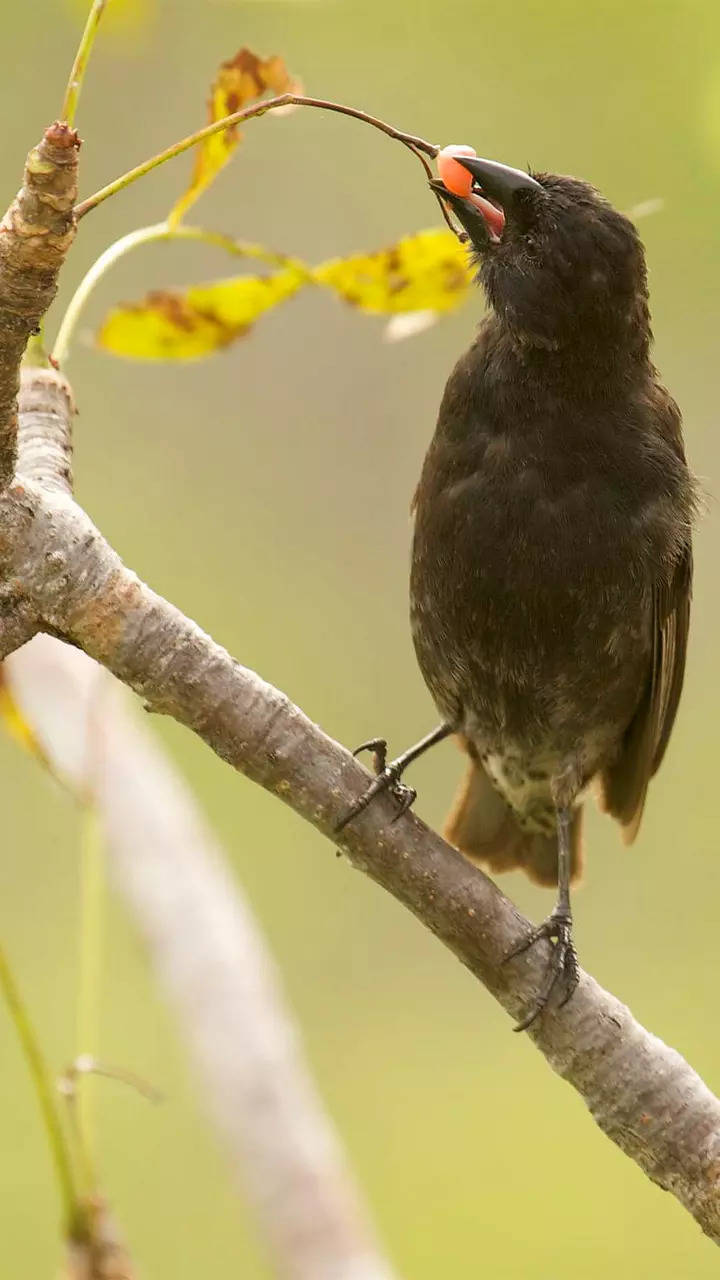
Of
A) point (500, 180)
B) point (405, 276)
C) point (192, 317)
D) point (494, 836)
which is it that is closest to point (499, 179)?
point (500, 180)

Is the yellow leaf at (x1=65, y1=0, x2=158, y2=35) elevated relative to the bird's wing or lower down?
elevated

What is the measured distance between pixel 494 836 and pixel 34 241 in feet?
7.74

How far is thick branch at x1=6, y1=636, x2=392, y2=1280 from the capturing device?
3371mm

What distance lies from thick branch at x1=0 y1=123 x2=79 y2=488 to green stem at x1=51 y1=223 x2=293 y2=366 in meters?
0.40

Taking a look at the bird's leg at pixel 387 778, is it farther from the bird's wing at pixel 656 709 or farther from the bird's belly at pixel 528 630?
the bird's wing at pixel 656 709

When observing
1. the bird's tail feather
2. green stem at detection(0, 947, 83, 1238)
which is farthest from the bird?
green stem at detection(0, 947, 83, 1238)

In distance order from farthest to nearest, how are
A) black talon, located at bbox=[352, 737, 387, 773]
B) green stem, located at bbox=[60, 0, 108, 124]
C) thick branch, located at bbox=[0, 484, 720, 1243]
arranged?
1. black talon, located at bbox=[352, 737, 387, 773]
2. thick branch, located at bbox=[0, 484, 720, 1243]
3. green stem, located at bbox=[60, 0, 108, 124]

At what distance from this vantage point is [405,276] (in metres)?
2.50

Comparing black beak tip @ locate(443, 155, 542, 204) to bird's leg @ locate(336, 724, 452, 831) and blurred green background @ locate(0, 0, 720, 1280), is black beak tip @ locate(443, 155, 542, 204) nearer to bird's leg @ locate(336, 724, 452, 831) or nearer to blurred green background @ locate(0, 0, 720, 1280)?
bird's leg @ locate(336, 724, 452, 831)

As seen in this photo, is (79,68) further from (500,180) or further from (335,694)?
(335,694)

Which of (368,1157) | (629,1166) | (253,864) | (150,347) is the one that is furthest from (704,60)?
(629,1166)

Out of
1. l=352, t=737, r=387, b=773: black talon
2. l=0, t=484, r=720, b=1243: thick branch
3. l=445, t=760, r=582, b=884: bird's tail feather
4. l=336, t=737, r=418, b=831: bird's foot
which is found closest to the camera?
l=0, t=484, r=720, b=1243: thick branch

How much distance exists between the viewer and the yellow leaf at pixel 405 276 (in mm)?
2463

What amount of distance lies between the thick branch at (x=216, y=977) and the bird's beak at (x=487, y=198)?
3.35 ft
